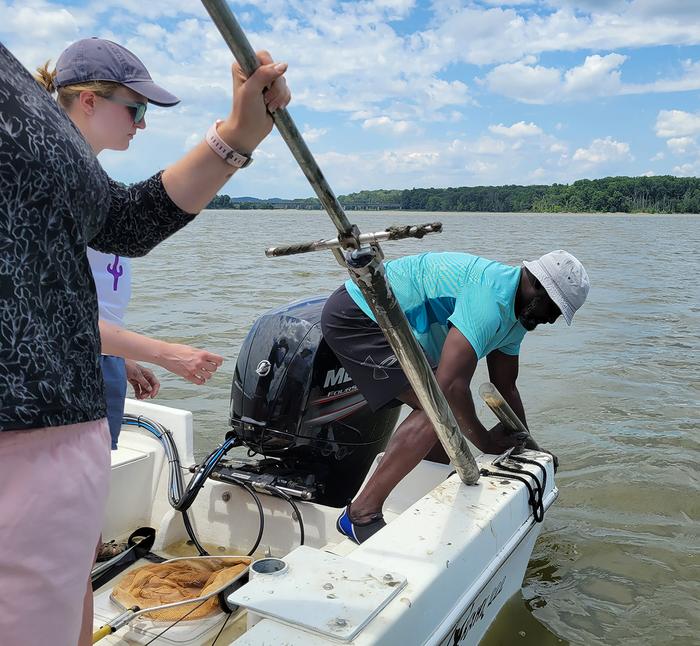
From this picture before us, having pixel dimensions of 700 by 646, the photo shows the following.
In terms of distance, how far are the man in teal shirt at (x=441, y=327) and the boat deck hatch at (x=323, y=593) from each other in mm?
811

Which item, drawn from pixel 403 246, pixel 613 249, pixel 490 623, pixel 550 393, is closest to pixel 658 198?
pixel 613 249

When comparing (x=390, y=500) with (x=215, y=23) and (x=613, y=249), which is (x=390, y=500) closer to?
(x=215, y=23)

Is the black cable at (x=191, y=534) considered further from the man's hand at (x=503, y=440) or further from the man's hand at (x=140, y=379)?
the man's hand at (x=503, y=440)

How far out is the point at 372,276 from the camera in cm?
182

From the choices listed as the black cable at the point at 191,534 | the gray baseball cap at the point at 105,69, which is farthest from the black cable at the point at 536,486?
the gray baseball cap at the point at 105,69

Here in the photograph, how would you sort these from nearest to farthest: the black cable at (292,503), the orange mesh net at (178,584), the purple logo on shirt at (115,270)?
the purple logo on shirt at (115,270) < the orange mesh net at (178,584) < the black cable at (292,503)

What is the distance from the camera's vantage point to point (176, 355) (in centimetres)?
205

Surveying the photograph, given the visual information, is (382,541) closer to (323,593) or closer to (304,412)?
(323,593)

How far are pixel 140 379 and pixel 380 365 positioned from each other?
933 mm

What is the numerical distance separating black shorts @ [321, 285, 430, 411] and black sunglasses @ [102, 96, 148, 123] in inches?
51.1

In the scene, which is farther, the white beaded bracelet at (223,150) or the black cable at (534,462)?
the black cable at (534,462)

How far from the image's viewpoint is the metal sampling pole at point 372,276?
123cm

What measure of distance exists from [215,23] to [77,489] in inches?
28.8

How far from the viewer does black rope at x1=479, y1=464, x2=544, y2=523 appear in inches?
113
